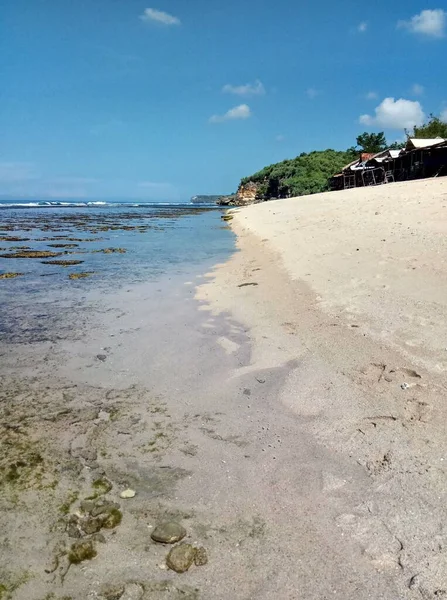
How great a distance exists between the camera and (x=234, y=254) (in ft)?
51.1

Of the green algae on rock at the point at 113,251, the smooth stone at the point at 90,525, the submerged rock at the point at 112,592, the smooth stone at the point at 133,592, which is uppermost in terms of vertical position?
the green algae on rock at the point at 113,251

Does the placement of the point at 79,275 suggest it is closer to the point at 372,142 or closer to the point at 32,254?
the point at 32,254

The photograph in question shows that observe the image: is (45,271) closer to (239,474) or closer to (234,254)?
(234,254)

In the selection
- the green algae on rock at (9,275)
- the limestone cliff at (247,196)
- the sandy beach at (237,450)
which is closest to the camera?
the sandy beach at (237,450)

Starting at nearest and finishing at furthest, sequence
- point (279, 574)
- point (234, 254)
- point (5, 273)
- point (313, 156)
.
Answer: point (279, 574), point (5, 273), point (234, 254), point (313, 156)

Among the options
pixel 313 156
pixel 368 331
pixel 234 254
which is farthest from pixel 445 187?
pixel 313 156

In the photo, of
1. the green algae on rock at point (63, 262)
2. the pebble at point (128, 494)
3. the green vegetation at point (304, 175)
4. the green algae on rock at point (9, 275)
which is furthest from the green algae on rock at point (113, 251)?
the green vegetation at point (304, 175)

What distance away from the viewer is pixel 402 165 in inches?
1780

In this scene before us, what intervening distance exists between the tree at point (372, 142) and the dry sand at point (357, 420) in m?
85.8

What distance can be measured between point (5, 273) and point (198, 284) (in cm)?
611

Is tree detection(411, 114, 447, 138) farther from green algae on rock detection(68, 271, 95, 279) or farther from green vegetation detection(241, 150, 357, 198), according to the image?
green algae on rock detection(68, 271, 95, 279)

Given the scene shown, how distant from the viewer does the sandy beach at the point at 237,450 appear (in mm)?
2381

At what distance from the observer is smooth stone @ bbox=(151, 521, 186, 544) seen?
2.59m

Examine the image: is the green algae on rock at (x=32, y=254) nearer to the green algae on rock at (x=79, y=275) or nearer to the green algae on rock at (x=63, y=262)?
the green algae on rock at (x=63, y=262)
